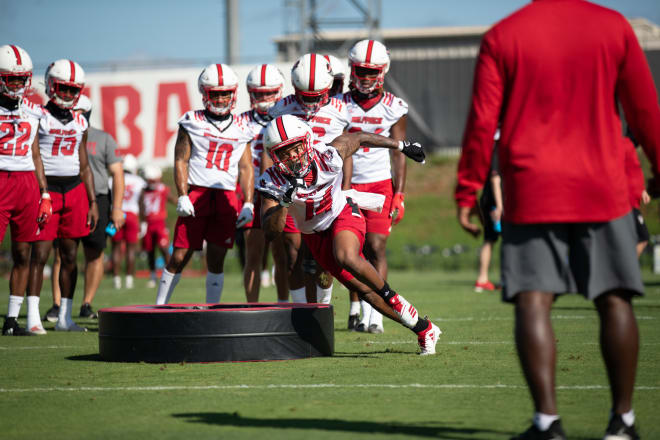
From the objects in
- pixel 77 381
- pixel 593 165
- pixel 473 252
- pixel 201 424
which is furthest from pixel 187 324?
pixel 473 252

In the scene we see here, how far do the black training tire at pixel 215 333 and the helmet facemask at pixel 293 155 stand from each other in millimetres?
921

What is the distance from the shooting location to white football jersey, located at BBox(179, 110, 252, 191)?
28.3 ft

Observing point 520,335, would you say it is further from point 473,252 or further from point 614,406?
point 473,252

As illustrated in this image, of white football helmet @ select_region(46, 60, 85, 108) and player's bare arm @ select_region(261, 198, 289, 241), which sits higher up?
white football helmet @ select_region(46, 60, 85, 108)

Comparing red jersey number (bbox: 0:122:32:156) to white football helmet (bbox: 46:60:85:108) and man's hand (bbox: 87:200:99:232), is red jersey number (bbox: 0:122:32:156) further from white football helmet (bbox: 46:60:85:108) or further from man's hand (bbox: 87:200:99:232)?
man's hand (bbox: 87:200:99:232)

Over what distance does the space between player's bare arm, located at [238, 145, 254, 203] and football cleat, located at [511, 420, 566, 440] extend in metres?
5.25

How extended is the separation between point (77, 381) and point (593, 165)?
340cm

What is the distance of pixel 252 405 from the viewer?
15.7 ft

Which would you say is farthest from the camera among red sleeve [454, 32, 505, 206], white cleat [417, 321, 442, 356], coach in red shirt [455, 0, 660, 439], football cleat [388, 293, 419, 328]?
white cleat [417, 321, 442, 356]

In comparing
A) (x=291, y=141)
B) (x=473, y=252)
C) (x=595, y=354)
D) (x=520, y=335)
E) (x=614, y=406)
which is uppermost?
(x=291, y=141)

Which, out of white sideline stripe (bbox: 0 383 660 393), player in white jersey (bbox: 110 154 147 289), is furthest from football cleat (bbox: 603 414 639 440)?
player in white jersey (bbox: 110 154 147 289)

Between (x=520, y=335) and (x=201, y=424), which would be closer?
(x=520, y=335)

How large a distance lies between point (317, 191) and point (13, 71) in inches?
129

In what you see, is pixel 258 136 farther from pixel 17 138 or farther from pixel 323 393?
pixel 323 393
